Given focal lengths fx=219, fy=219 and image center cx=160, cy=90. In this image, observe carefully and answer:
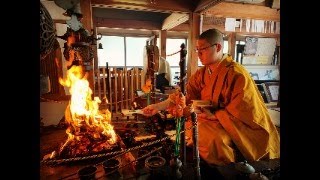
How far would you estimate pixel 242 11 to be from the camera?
24.5 feet

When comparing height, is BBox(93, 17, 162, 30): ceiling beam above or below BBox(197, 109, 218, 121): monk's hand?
above

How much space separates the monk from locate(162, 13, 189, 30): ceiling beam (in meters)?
3.27

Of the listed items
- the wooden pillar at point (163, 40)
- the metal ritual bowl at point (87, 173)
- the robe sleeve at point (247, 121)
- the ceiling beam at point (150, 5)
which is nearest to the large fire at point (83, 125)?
the metal ritual bowl at point (87, 173)

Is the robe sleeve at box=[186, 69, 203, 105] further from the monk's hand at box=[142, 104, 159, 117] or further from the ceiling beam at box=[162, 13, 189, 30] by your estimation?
the ceiling beam at box=[162, 13, 189, 30]

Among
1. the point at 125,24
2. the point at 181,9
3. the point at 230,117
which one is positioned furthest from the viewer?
the point at 125,24

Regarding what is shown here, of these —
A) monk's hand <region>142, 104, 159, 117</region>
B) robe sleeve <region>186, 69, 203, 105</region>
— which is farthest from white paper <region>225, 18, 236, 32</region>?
monk's hand <region>142, 104, 159, 117</region>

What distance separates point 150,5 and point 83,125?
3.99m

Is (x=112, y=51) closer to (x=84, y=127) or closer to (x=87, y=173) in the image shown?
(x=84, y=127)

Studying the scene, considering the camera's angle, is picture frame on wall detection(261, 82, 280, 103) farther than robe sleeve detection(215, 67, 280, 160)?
Yes

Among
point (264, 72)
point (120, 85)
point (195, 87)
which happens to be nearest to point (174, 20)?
point (195, 87)

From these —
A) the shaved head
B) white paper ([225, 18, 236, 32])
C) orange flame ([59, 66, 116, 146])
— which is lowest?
orange flame ([59, 66, 116, 146])

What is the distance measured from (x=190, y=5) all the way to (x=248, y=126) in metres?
4.63

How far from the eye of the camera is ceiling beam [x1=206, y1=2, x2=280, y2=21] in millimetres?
7223
